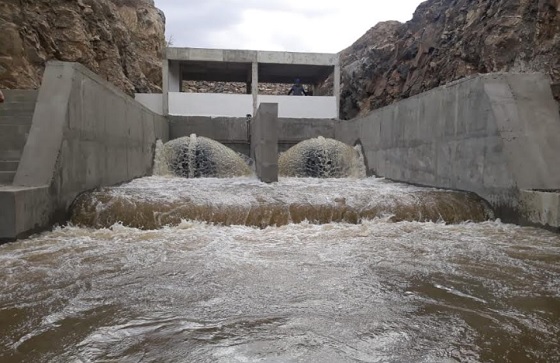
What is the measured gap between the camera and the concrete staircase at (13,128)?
6.19 meters

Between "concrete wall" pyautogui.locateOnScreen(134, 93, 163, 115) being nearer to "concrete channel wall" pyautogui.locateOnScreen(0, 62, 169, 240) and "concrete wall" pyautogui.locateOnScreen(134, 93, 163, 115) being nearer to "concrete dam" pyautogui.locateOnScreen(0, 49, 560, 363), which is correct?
"concrete dam" pyautogui.locateOnScreen(0, 49, 560, 363)

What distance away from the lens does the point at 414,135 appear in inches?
378

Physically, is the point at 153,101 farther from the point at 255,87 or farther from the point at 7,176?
the point at 7,176

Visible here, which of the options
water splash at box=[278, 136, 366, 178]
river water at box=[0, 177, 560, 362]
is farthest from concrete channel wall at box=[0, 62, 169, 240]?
water splash at box=[278, 136, 366, 178]

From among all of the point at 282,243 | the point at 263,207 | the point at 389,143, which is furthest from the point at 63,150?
the point at 389,143

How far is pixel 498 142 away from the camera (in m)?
6.61

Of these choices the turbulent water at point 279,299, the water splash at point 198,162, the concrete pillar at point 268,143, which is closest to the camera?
the turbulent water at point 279,299

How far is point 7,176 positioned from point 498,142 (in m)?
7.32

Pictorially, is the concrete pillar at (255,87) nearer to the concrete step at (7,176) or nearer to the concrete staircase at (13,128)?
the concrete staircase at (13,128)

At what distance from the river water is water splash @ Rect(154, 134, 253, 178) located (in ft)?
18.8

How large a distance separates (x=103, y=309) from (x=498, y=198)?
6000 mm

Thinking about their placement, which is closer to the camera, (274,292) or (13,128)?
(274,292)

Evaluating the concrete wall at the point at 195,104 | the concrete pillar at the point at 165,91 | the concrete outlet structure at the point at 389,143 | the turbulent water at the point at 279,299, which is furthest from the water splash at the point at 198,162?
the turbulent water at the point at 279,299

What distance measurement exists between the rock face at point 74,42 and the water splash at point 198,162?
157 inches
